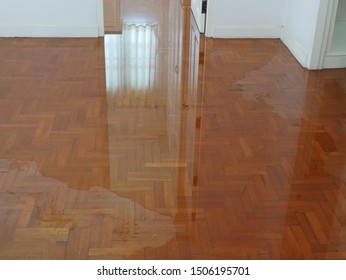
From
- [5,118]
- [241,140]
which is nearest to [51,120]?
[5,118]

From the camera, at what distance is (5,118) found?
394 centimetres

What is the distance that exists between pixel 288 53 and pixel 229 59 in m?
0.69

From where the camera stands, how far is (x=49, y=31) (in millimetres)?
5777

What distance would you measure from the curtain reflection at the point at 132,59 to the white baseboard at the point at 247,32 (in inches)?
30.0

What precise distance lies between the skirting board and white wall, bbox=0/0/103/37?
2.53m

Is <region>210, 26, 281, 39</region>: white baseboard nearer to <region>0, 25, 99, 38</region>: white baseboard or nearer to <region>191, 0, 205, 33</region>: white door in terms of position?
<region>191, 0, 205, 33</region>: white door

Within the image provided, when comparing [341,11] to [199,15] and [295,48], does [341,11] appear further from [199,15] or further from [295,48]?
[199,15]

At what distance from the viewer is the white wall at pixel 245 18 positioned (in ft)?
18.9

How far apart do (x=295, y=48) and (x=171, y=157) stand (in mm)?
2529

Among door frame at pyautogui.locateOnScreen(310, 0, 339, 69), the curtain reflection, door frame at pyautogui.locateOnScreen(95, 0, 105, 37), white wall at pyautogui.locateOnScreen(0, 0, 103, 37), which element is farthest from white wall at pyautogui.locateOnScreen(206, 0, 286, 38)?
white wall at pyautogui.locateOnScreen(0, 0, 103, 37)

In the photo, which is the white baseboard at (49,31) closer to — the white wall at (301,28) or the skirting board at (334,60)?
the white wall at (301,28)

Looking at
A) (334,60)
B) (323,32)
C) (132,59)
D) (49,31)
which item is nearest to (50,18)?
(49,31)

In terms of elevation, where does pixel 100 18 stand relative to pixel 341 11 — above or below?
below

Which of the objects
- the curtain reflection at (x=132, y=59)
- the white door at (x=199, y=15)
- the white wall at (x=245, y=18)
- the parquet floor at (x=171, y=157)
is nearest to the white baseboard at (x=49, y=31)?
the curtain reflection at (x=132, y=59)
